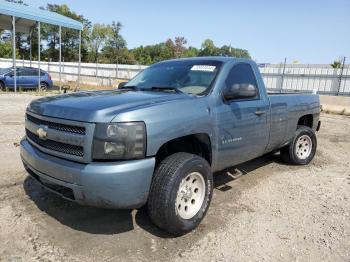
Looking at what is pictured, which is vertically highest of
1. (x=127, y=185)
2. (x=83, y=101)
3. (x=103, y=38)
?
(x=103, y=38)

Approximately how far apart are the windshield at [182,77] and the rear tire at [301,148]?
247 centimetres

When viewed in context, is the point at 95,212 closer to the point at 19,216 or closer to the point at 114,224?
the point at 114,224

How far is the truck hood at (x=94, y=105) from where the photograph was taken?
9.69 ft

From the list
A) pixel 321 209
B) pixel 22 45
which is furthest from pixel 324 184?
pixel 22 45

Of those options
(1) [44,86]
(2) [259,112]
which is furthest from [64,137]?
(1) [44,86]

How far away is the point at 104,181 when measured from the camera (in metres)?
2.87

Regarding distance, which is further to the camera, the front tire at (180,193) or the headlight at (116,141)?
the front tire at (180,193)

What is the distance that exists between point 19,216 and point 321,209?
354 centimetres

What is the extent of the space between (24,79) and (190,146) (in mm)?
18115

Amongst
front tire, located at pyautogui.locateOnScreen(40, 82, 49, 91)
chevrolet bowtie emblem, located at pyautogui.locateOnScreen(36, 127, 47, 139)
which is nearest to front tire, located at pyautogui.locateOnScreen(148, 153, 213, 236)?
chevrolet bowtie emblem, located at pyautogui.locateOnScreen(36, 127, 47, 139)

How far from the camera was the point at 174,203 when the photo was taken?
3225 millimetres

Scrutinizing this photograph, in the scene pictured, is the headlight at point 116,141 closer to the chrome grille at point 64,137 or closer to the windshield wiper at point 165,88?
the chrome grille at point 64,137

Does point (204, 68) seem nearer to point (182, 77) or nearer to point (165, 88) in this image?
point (182, 77)

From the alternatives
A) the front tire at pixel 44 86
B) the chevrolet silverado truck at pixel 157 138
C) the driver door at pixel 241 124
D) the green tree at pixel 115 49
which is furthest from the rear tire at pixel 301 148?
the green tree at pixel 115 49
